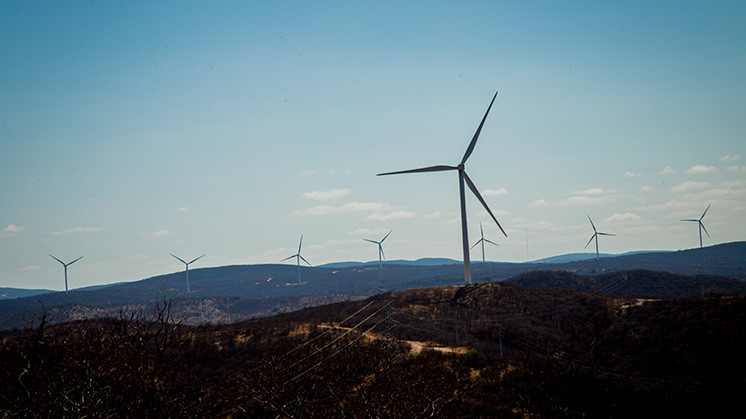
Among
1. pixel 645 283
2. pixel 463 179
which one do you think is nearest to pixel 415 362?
pixel 463 179

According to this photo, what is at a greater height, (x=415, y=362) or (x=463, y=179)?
(x=463, y=179)

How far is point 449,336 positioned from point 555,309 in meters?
24.8

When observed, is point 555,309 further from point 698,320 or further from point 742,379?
point 742,379

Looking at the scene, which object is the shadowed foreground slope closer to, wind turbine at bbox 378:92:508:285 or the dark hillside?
wind turbine at bbox 378:92:508:285

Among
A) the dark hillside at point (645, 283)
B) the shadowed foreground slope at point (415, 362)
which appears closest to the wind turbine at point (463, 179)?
the shadowed foreground slope at point (415, 362)

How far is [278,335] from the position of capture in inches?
2734

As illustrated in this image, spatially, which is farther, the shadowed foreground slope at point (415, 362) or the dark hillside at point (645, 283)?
the dark hillside at point (645, 283)

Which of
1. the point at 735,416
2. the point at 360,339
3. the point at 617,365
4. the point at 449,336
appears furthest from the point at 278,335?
the point at 735,416

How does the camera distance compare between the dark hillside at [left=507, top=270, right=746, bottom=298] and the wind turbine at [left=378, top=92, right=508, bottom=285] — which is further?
the dark hillside at [left=507, top=270, right=746, bottom=298]

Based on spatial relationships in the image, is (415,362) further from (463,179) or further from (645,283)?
(645,283)

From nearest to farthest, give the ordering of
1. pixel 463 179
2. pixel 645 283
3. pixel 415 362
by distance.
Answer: pixel 415 362 → pixel 463 179 → pixel 645 283

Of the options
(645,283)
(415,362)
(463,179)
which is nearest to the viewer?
(415,362)

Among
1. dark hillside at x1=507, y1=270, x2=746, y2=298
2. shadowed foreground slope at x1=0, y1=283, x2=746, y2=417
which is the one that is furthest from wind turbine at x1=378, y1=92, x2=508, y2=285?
dark hillside at x1=507, y1=270, x2=746, y2=298

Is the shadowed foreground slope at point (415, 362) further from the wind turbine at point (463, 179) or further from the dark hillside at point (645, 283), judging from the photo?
the dark hillside at point (645, 283)
